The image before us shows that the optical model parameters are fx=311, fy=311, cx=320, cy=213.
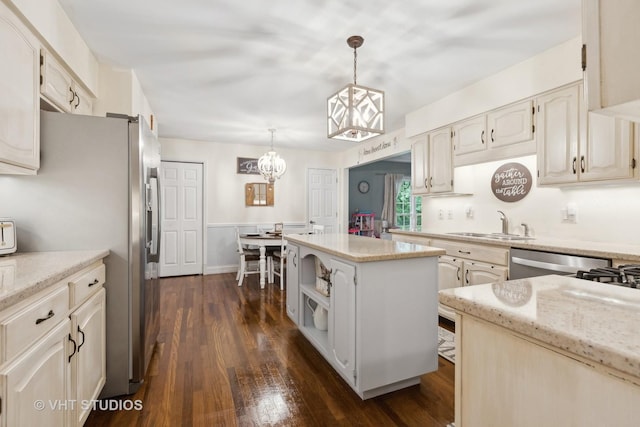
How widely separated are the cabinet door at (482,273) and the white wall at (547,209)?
693 mm

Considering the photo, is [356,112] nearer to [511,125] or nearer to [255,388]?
[511,125]

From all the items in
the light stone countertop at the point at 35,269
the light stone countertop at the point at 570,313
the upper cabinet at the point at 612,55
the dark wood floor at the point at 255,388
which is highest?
the upper cabinet at the point at 612,55

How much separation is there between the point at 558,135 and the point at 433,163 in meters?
1.36

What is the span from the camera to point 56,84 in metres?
2.04

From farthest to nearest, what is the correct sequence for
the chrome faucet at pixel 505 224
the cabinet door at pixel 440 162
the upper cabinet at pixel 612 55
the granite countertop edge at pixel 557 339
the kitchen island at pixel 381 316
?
the cabinet door at pixel 440 162 < the chrome faucet at pixel 505 224 < the kitchen island at pixel 381 316 < the upper cabinet at pixel 612 55 < the granite countertop edge at pixel 557 339

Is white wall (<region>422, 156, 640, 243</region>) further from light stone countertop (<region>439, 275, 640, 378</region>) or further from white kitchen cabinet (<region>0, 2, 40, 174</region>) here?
white kitchen cabinet (<region>0, 2, 40, 174</region>)

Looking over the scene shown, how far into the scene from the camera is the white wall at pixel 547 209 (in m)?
2.35

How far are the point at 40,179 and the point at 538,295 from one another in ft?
7.86

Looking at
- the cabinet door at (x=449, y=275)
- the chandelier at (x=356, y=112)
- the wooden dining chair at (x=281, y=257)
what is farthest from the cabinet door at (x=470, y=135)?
the wooden dining chair at (x=281, y=257)

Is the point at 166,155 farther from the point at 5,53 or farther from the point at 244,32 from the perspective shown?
the point at 5,53

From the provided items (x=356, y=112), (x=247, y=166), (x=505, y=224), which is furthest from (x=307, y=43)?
(x=247, y=166)

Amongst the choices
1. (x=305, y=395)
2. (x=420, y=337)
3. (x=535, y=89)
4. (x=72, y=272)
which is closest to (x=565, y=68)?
(x=535, y=89)

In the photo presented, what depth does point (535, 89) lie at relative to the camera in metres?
2.68

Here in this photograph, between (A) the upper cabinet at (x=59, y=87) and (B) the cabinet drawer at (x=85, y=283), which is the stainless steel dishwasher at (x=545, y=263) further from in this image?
(A) the upper cabinet at (x=59, y=87)
